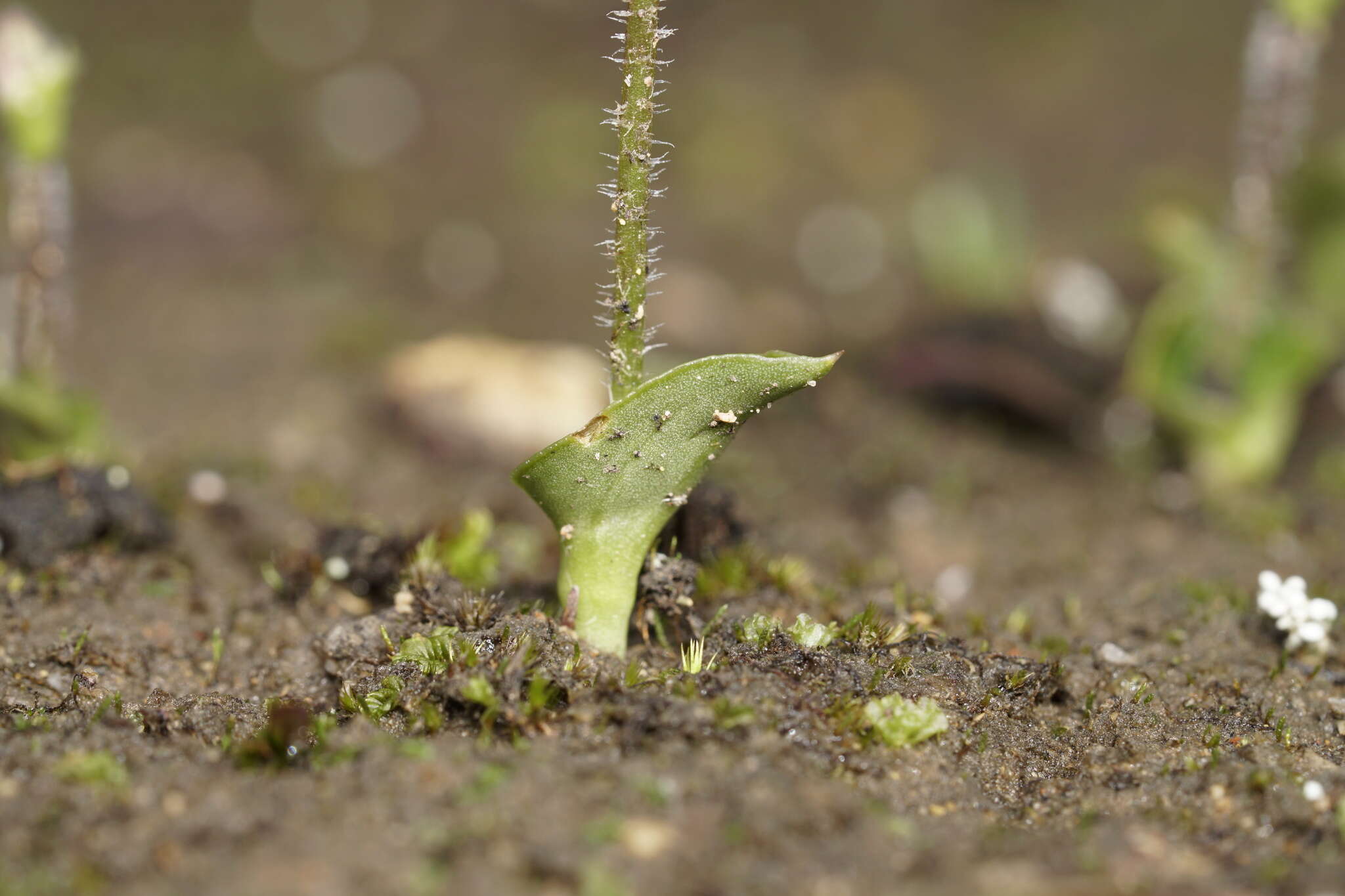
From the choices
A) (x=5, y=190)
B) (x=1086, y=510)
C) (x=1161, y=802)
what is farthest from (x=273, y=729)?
(x=5, y=190)

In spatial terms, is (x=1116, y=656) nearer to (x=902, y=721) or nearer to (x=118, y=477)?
(x=902, y=721)

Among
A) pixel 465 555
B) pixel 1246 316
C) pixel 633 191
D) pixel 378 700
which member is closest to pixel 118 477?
pixel 465 555

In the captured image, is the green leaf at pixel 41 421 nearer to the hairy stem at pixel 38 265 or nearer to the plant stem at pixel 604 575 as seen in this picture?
the hairy stem at pixel 38 265

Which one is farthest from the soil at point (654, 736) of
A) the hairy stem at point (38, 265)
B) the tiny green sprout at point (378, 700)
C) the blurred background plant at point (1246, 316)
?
the blurred background plant at point (1246, 316)

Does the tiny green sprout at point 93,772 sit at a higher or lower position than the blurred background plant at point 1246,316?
lower

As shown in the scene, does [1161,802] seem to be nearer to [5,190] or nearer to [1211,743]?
[1211,743]

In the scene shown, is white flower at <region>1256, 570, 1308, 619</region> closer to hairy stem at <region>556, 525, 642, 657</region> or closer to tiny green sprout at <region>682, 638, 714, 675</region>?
tiny green sprout at <region>682, 638, 714, 675</region>

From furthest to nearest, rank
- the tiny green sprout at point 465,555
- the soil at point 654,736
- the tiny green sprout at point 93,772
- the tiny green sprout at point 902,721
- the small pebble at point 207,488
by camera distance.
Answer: the small pebble at point 207,488 < the tiny green sprout at point 465,555 < the tiny green sprout at point 902,721 < the tiny green sprout at point 93,772 < the soil at point 654,736
